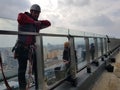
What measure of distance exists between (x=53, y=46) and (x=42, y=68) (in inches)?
32.2

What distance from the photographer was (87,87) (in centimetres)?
840

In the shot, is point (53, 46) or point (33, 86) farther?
point (53, 46)

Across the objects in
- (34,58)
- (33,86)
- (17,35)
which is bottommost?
(33,86)

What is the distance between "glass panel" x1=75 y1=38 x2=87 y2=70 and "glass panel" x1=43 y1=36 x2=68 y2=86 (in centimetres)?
138

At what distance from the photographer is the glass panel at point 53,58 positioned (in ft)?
17.9

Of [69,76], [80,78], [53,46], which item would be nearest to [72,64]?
[69,76]

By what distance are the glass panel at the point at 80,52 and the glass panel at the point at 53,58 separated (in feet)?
4.54

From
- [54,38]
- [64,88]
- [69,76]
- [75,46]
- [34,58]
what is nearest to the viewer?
[34,58]

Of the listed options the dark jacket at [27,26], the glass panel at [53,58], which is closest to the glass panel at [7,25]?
the dark jacket at [27,26]

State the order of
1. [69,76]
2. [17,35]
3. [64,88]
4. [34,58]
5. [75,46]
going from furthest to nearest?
[75,46] → [69,76] → [64,88] → [34,58] → [17,35]

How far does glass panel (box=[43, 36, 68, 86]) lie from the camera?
5.47m

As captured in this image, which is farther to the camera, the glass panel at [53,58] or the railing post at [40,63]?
the glass panel at [53,58]

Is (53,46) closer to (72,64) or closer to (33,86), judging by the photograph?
(33,86)

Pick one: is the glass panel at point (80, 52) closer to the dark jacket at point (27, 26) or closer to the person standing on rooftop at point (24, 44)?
the dark jacket at point (27, 26)
